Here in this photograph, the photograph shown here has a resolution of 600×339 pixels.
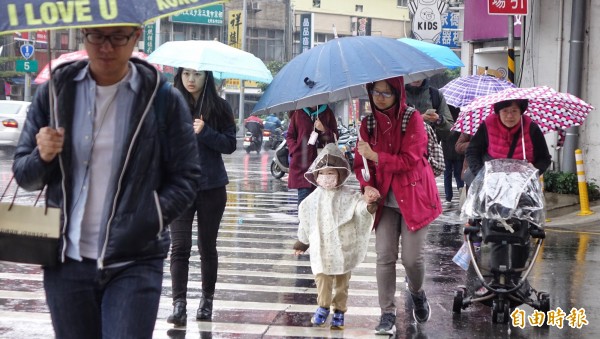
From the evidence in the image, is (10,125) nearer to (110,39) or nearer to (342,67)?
(342,67)

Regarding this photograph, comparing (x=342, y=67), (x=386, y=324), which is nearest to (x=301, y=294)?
(x=386, y=324)

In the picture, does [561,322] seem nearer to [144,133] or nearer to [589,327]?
[589,327]

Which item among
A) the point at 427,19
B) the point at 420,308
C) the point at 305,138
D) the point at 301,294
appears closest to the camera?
the point at 420,308

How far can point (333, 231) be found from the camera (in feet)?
23.0

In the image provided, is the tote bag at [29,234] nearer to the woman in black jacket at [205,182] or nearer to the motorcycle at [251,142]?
the woman in black jacket at [205,182]

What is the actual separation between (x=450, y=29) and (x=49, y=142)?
25.1 metres

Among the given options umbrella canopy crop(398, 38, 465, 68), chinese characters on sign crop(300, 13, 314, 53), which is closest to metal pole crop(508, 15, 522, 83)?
umbrella canopy crop(398, 38, 465, 68)

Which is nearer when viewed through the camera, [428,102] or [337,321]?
[337,321]

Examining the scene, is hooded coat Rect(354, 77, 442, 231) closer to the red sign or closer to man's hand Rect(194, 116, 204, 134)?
man's hand Rect(194, 116, 204, 134)

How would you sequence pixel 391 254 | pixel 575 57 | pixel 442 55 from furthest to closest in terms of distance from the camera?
1. pixel 575 57
2. pixel 442 55
3. pixel 391 254

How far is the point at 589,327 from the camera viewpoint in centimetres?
716

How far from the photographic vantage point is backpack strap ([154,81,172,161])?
3.80m

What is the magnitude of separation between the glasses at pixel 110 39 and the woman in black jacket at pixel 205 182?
309cm

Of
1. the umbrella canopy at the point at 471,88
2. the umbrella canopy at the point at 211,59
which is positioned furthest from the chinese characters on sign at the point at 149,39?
the umbrella canopy at the point at 211,59
